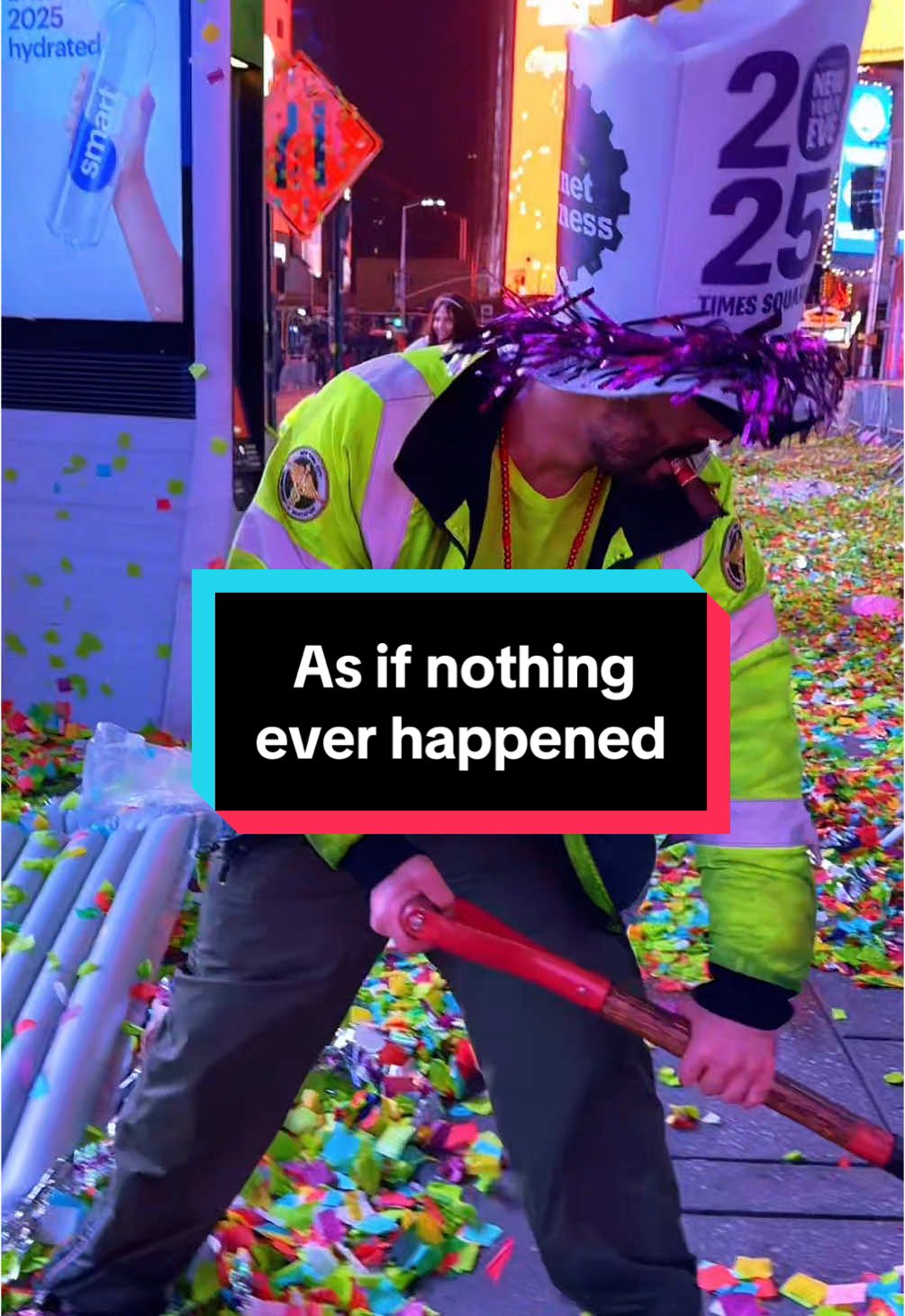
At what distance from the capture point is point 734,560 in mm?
1311

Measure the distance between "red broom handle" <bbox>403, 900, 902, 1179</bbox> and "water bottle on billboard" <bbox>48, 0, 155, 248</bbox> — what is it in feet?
5.57

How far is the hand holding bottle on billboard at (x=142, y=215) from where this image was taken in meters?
2.33

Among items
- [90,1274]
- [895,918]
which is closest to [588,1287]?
Answer: [90,1274]

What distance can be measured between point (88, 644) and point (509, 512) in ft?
Result: 5.28

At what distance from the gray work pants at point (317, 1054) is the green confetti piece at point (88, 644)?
1.41 metres

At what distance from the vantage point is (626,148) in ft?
3.90

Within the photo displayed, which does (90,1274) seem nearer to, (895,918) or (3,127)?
(895,918)

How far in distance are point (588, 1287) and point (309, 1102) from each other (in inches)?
26.0

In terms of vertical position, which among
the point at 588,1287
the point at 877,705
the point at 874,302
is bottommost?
the point at 588,1287

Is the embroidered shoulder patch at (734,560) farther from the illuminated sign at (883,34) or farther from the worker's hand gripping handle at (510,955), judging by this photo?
the illuminated sign at (883,34)

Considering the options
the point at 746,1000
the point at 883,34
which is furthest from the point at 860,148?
the point at 746,1000

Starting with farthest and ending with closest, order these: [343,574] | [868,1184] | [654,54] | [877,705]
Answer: [877,705] → [868,1184] → [343,574] → [654,54]

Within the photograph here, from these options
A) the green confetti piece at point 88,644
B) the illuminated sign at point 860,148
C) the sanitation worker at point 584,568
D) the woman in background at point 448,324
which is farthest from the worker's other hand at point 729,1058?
the green confetti piece at point 88,644

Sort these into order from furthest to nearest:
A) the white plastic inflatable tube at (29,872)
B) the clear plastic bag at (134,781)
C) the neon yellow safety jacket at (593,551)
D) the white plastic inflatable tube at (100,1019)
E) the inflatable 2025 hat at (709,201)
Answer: the clear plastic bag at (134,781) → the white plastic inflatable tube at (29,872) → the white plastic inflatable tube at (100,1019) → the neon yellow safety jacket at (593,551) → the inflatable 2025 hat at (709,201)
